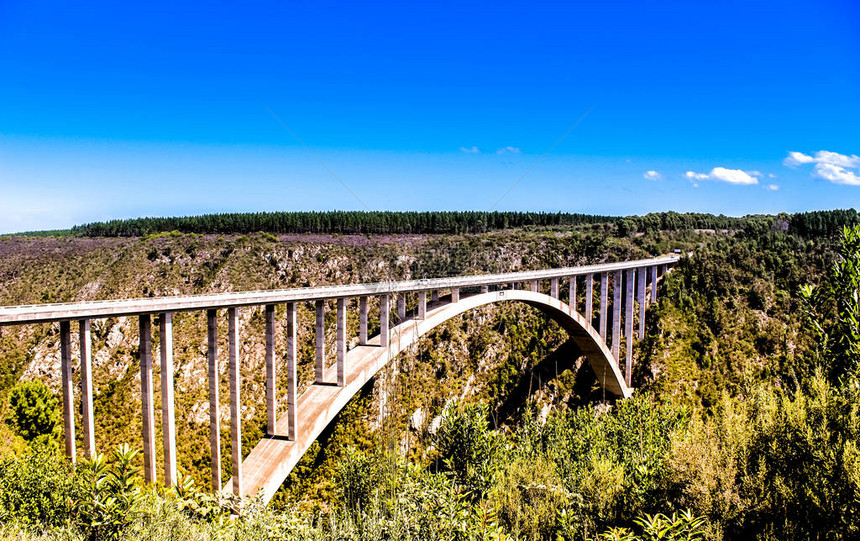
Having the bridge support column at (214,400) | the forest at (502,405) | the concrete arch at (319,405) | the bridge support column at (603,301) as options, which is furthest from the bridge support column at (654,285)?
the bridge support column at (214,400)

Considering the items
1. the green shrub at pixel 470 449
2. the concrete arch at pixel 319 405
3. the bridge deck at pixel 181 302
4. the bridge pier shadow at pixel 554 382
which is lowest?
the bridge pier shadow at pixel 554 382

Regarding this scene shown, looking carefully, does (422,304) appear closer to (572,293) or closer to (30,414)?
(572,293)

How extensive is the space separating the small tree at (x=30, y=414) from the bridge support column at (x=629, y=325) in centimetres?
3087

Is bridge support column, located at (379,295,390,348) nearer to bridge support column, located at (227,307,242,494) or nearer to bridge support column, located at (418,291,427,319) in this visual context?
bridge support column, located at (418,291,427,319)

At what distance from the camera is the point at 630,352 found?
29.5 meters

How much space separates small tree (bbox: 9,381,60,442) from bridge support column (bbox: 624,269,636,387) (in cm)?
3087

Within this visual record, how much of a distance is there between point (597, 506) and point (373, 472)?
281 inches

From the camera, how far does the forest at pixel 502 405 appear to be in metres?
7.32

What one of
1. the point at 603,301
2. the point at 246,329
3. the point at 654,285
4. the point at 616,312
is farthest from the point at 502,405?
the point at 246,329

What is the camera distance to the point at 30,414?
19.1m

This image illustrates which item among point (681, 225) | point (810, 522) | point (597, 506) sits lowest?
point (597, 506)

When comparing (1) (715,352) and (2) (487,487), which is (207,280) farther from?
(1) (715,352)

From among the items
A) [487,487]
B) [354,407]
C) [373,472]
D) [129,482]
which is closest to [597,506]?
[487,487]

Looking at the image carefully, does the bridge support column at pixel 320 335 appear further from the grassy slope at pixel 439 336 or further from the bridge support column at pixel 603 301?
the bridge support column at pixel 603 301
